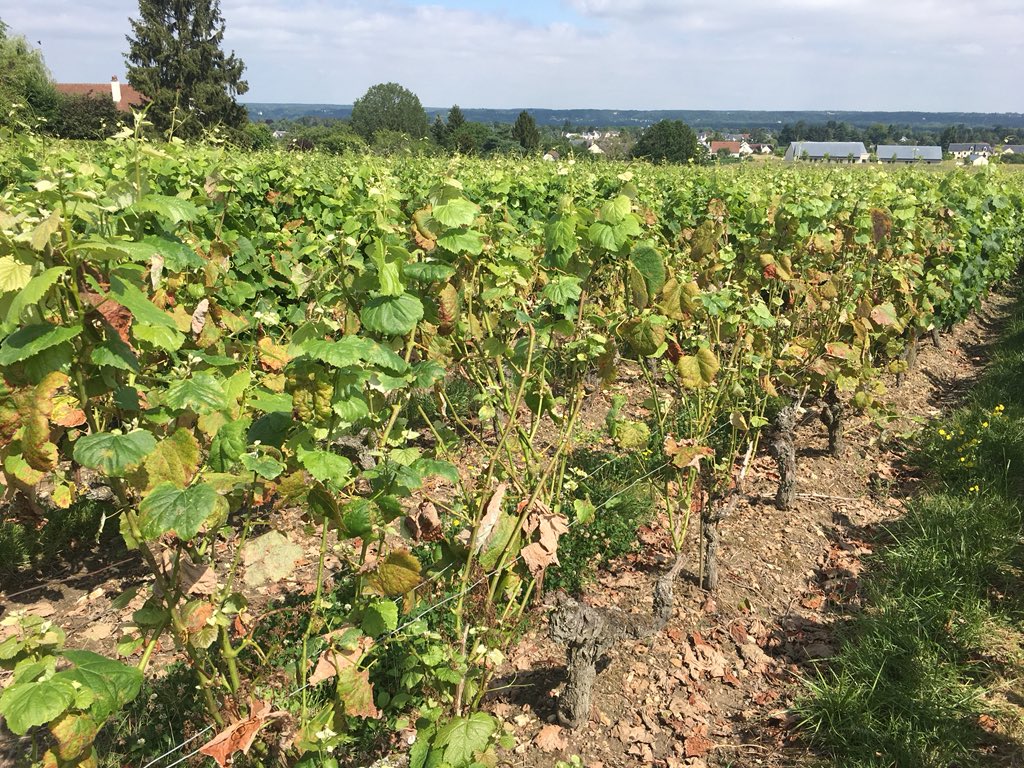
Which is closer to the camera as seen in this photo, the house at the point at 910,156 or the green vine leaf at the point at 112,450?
the green vine leaf at the point at 112,450

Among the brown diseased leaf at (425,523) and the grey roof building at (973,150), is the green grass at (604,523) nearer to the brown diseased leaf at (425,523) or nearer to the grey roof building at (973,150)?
the brown diseased leaf at (425,523)

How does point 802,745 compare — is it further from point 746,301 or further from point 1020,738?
point 746,301

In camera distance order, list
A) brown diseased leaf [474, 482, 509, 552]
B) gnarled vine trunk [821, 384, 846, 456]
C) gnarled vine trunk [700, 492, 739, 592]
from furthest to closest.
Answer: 1. gnarled vine trunk [821, 384, 846, 456]
2. gnarled vine trunk [700, 492, 739, 592]
3. brown diseased leaf [474, 482, 509, 552]

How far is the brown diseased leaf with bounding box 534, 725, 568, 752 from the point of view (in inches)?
106

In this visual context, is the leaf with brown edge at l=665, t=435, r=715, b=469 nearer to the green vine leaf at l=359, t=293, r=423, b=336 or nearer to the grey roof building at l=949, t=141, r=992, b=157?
the green vine leaf at l=359, t=293, r=423, b=336

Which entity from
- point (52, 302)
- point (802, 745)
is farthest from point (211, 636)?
point (802, 745)

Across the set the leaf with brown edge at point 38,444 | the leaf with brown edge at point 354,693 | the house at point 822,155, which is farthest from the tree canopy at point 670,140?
the leaf with brown edge at point 38,444

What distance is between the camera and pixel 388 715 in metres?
2.70

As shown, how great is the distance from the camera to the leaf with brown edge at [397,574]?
201cm

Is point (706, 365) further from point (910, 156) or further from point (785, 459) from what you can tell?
point (910, 156)

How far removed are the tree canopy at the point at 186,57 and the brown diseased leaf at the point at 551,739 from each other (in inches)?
1934

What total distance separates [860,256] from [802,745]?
387cm

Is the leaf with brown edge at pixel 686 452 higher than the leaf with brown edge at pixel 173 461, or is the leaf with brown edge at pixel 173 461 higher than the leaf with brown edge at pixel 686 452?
the leaf with brown edge at pixel 173 461

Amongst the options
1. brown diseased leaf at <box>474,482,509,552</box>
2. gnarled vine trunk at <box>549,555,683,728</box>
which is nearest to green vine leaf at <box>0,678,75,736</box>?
brown diseased leaf at <box>474,482,509,552</box>
